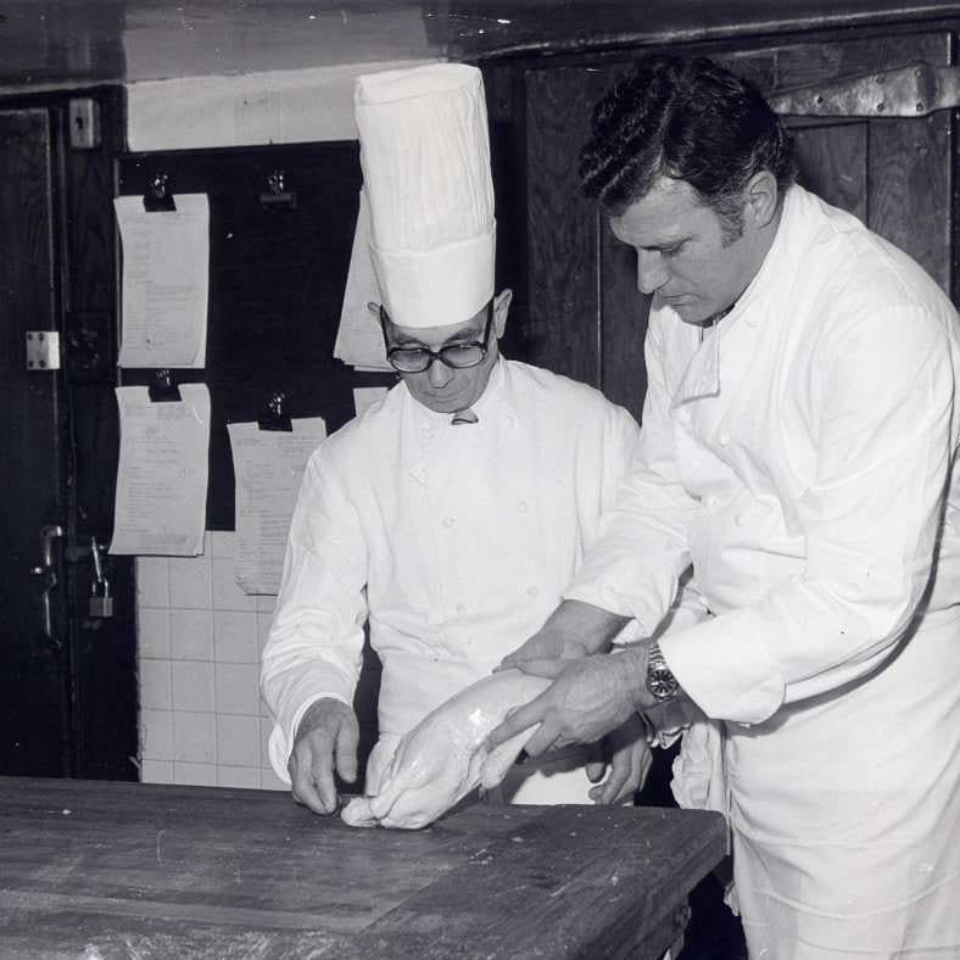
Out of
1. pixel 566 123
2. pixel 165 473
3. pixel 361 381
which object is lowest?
pixel 165 473

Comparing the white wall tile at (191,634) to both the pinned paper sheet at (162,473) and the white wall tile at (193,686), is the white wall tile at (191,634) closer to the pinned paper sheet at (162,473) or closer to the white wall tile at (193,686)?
the white wall tile at (193,686)

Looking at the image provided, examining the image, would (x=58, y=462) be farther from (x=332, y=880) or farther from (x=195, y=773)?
(x=332, y=880)

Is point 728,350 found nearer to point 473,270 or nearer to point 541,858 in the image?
point 473,270

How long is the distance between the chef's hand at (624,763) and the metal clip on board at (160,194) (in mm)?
2157

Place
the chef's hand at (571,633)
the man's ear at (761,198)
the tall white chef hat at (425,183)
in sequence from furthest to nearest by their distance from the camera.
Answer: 1. the tall white chef hat at (425,183)
2. the chef's hand at (571,633)
3. the man's ear at (761,198)

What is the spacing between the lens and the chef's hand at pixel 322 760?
6.64 feet

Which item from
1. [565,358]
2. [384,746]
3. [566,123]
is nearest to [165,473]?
[565,358]

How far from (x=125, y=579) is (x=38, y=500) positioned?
0.34 m

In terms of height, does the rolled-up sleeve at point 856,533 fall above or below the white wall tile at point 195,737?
above

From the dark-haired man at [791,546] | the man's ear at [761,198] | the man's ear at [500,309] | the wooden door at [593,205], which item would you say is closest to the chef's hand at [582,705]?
the dark-haired man at [791,546]

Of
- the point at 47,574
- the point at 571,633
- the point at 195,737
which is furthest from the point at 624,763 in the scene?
the point at 47,574

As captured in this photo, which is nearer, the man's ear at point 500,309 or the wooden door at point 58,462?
the man's ear at point 500,309

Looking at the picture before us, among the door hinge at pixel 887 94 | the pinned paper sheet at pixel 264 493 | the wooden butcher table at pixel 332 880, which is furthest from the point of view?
the pinned paper sheet at pixel 264 493

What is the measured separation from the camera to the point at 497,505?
2508 mm
